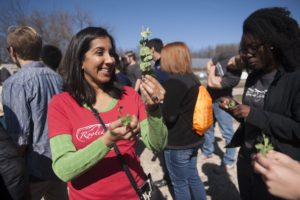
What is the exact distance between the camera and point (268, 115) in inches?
82.2

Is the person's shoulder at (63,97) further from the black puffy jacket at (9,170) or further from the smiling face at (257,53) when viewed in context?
the smiling face at (257,53)

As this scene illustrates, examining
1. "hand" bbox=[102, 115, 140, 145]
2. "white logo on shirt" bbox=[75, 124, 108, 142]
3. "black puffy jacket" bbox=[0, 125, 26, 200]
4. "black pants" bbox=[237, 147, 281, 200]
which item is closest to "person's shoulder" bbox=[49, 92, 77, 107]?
"white logo on shirt" bbox=[75, 124, 108, 142]

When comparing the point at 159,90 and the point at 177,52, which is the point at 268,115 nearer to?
the point at 159,90

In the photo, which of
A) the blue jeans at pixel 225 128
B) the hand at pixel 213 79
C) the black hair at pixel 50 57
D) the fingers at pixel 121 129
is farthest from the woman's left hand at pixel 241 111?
the black hair at pixel 50 57

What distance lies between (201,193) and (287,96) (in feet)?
6.02

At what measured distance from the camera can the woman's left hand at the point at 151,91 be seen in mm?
1493

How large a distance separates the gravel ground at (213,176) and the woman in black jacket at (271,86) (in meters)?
1.86

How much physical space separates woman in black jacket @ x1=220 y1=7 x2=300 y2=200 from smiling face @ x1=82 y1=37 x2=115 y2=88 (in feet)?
3.99

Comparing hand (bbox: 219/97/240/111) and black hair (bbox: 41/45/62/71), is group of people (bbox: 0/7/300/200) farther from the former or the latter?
black hair (bbox: 41/45/62/71)

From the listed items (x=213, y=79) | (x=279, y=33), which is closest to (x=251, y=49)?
(x=279, y=33)

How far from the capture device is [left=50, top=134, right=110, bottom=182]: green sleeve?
156cm

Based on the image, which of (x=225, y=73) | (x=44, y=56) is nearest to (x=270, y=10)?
(x=225, y=73)

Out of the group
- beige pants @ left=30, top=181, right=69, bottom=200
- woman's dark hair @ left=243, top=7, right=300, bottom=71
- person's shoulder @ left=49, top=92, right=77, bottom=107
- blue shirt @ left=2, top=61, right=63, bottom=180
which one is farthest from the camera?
beige pants @ left=30, top=181, right=69, bottom=200

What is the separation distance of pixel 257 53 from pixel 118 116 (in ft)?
4.45
